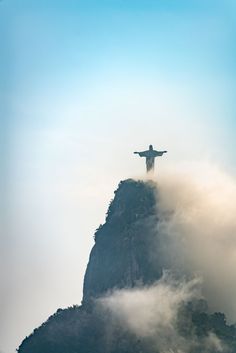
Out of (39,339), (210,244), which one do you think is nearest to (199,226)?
(210,244)

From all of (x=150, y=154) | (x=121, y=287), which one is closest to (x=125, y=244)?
(x=121, y=287)

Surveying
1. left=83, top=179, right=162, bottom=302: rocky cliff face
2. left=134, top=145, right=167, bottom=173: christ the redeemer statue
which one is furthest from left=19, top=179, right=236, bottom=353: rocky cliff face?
left=134, top=145, right=167, bottom=173: christ the redeemer statue

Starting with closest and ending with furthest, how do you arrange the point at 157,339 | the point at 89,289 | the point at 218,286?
the point at 157,339, the point at 218,286, the point at 89,289

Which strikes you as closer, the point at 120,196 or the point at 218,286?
the point at 218,286

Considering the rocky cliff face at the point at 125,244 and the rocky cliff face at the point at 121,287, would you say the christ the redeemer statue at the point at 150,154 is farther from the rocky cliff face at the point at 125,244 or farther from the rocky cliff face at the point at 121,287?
the rocky cliff face at the point at 125,244

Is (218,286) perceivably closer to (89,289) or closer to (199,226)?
(199,226)

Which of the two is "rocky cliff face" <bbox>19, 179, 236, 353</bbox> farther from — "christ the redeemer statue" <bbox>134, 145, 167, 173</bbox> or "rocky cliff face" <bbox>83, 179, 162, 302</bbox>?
"christ the redeemer statue" <bbox>134, 145, 167, 173</bbox>

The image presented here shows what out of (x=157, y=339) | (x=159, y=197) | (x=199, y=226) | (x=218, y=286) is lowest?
(x=157, y=339)

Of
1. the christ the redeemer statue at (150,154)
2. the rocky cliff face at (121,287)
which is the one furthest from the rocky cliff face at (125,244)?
the christ the redeemer statue at (150,154)
